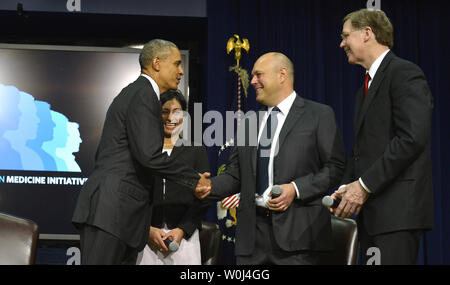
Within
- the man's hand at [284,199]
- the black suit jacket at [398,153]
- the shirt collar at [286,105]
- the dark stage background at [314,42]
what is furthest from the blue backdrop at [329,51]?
the black suit jacket at [398,153]

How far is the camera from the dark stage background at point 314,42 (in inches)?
Answer: 197

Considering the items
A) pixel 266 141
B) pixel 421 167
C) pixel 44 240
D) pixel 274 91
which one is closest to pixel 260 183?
pixel 266 141

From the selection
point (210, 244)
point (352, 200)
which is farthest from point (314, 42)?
point (352, 200)

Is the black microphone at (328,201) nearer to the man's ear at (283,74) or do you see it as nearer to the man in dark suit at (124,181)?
the man's ear at (283,74)

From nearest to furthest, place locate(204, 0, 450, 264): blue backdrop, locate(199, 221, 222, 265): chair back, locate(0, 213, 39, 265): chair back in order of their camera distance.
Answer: locate(0, 213, 39, 265): chair back < locate(199, 221, 222, 265): chair back < locate(204, 0, 450, 264): blue backdrop

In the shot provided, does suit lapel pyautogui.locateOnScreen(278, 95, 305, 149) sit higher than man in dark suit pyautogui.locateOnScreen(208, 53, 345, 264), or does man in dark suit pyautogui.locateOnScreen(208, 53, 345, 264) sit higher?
suit lapel pyautogui.locateOnScreen(278, 95, 305, 149)

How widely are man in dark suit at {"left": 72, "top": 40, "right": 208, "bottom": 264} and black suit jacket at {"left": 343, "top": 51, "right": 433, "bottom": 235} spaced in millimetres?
1026

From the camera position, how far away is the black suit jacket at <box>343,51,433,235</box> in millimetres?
2238

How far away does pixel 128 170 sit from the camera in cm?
280

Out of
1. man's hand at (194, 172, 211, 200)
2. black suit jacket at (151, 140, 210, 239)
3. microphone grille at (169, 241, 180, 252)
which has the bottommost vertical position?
microphone grille at (169, 241, 180, 252)

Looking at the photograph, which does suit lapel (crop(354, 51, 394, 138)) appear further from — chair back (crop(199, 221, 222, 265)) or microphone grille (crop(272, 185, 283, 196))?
chair back (crop(199, 221, 222, 265))

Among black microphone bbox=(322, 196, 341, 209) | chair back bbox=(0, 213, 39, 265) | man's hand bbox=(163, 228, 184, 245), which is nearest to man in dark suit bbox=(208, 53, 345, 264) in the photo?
black microphone bbox=(322, 196, 341, 209)

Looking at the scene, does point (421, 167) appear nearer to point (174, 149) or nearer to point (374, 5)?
point (174, 149)

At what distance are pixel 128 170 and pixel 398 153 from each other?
128cm
